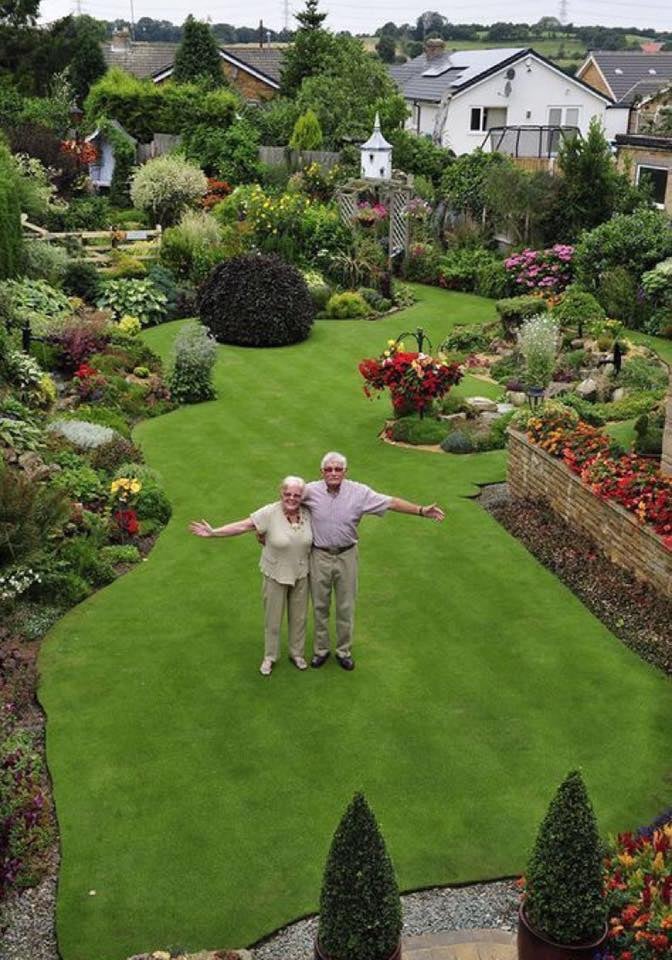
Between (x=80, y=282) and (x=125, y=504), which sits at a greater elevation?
(x=80, y=282)

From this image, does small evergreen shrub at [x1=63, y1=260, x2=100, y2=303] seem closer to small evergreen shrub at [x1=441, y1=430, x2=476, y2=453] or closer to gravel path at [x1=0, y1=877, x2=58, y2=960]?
small evergreen shrub at [x1=441, y1=430, x2=476, y2=453]

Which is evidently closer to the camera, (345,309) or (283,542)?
(283,542)

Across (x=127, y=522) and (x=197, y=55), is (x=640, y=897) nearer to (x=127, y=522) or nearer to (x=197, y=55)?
(x=127, y=522)

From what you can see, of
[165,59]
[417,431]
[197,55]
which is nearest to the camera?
[417,431]

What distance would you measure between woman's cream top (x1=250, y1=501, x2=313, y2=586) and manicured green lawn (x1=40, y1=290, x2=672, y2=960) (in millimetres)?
1122

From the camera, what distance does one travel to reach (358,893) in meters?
5.62

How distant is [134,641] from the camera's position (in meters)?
10.7

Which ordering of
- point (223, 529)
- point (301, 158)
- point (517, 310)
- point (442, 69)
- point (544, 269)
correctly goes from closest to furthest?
point (223, 529) → point (517, 310) → point (544, 269) → point (301, 158) → point (442, 69)

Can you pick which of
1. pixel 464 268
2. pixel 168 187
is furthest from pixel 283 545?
pixel 168 187

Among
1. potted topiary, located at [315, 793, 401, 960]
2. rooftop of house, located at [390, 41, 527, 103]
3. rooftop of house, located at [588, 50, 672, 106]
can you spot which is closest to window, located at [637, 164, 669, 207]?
rooftop of house, located at [390, 41, 527, 103]

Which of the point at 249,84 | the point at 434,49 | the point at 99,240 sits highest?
the point at 434,49

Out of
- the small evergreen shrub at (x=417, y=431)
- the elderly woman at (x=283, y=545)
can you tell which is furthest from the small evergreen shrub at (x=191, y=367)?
the elderly woman at (x=283, y=545)

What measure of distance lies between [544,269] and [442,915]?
20.6 meters

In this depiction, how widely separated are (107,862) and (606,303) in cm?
1893
